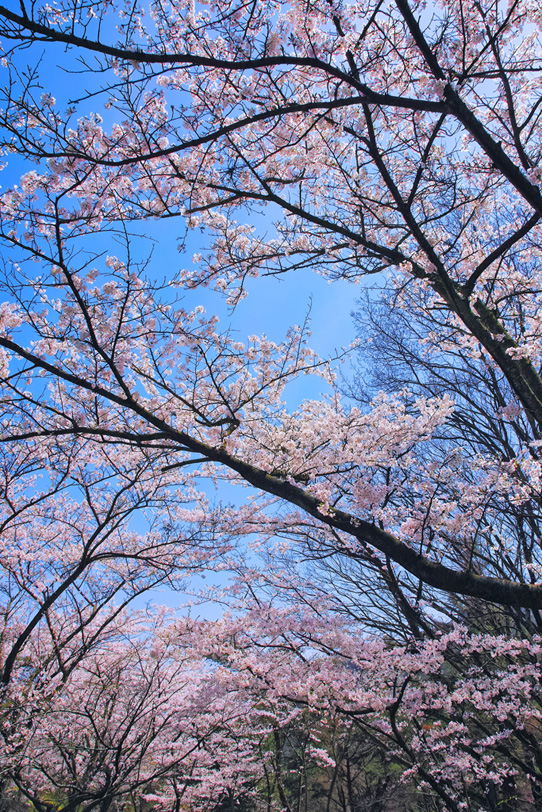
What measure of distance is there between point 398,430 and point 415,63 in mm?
3815

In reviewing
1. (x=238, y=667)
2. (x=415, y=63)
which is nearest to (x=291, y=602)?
(x=238, y=667)

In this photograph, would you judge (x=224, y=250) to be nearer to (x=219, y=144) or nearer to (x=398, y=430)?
(x=219, y=144)

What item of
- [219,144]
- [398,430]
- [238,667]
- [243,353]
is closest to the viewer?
[219,144]

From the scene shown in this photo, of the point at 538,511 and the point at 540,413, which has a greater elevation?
the point at 540,413

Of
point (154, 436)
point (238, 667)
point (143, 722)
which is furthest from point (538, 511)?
point (143, 722)

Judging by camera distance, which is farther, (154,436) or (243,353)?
(243,353)

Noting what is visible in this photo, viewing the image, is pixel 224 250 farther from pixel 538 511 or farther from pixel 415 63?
pixel 538 511

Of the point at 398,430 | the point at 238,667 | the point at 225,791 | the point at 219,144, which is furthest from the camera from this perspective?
the point at 225,791

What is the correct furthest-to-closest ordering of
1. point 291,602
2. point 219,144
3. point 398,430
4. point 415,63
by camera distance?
point 291,602
point 398,430
point 219,144
point 415,63

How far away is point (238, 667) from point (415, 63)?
7.62m

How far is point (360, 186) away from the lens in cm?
542

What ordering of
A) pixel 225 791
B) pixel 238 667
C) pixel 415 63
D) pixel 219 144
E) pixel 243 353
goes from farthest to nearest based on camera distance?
1. pixel 225 791
2. pixel 243 353
3. pixel 238 667
4. pixel 219 144
5. pixel 415 63

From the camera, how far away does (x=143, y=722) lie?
26.2 feet

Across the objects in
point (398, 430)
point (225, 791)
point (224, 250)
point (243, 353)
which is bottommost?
point (225, 791)
